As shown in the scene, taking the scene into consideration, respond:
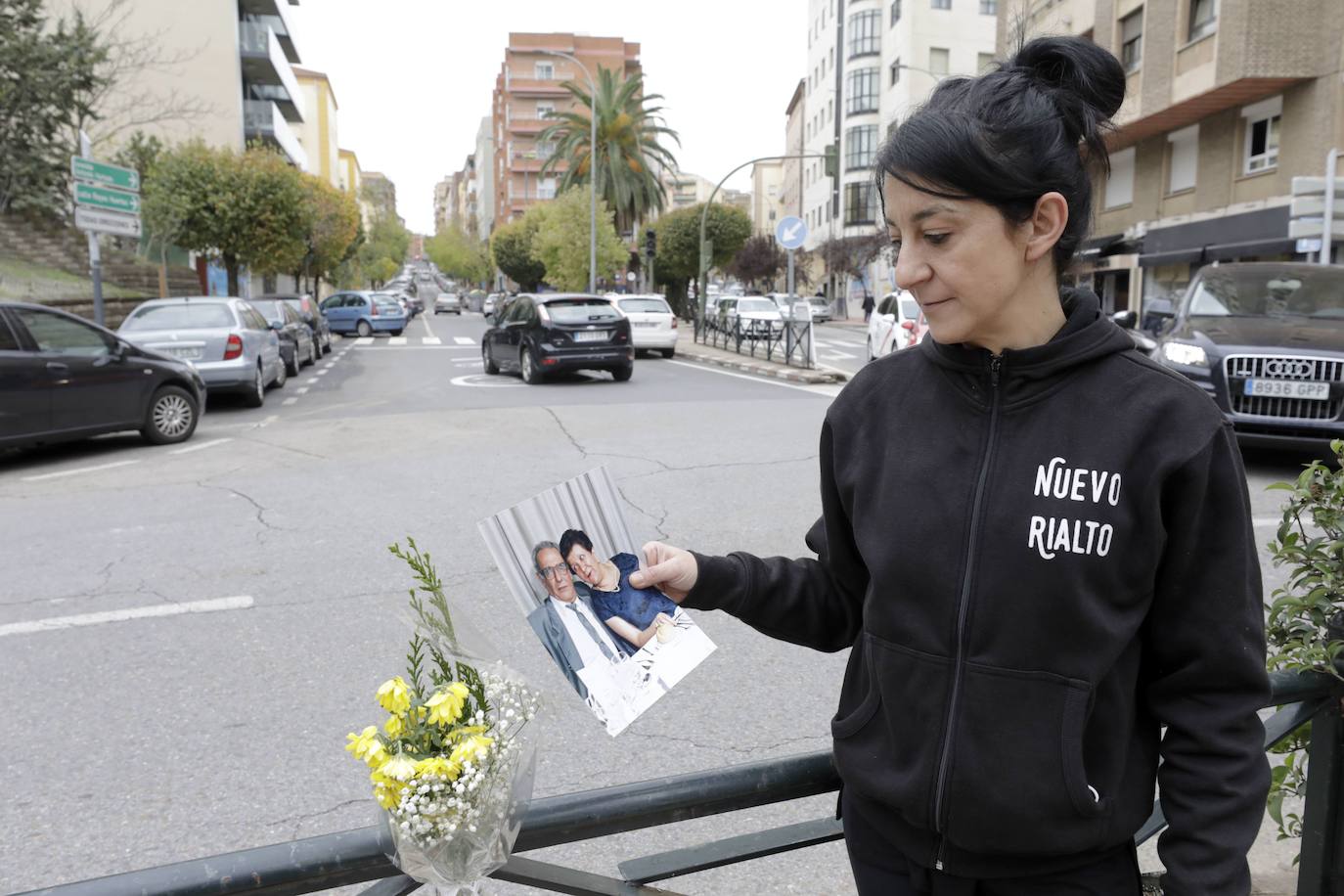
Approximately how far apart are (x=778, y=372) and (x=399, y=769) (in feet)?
58.8

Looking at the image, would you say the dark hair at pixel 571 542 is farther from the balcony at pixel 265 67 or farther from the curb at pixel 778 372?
the balcony at pixel 265 67

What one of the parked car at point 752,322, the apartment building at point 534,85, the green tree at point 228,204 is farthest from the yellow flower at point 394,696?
the apartment building at point 534,85

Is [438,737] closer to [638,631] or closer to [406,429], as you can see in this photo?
[638,631]

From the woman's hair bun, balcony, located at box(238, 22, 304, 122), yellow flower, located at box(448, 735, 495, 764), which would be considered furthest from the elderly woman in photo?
balcony, located at box(238, 22, 304, 122)

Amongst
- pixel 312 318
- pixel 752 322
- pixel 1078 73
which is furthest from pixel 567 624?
pixel 312 318

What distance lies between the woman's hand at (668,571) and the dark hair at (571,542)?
102mm

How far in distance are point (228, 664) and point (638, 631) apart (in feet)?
12.1

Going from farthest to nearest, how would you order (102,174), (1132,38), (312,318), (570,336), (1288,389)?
(1132,38) → (312,318) → (570,336) → (102,174) → (1288,389)

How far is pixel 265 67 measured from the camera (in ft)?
151

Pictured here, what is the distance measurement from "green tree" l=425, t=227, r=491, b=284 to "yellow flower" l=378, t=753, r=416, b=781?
100 meters

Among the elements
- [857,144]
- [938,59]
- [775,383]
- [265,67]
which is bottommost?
[775,383]

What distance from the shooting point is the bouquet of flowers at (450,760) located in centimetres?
124

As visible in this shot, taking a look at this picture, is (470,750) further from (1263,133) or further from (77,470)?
(1263,133)

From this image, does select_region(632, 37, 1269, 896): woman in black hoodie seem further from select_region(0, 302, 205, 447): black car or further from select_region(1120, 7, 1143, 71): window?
select_region(1120, 7, 1143, 71): window
